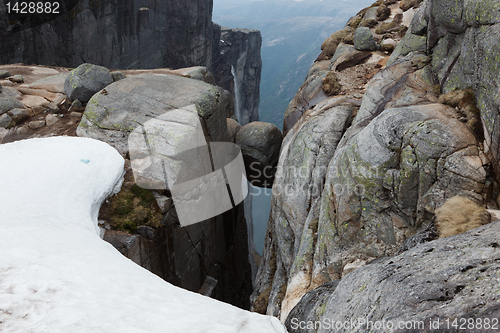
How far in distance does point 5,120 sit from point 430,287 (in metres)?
20.6

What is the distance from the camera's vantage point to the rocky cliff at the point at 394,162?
26.3 ft

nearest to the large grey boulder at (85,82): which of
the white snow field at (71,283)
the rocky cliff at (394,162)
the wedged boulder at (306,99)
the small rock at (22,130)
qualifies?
the small rock at (22,130)

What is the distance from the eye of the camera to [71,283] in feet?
22.3

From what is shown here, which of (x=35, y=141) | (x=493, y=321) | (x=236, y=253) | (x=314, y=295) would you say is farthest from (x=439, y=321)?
(x=236, y=253)

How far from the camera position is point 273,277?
16812 mm

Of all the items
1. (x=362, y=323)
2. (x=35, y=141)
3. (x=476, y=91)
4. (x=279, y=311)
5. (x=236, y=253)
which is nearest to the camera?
(x=362, y=323)

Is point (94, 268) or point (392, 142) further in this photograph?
point (392, 142)

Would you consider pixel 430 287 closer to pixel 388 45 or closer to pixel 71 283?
pixel 71 283

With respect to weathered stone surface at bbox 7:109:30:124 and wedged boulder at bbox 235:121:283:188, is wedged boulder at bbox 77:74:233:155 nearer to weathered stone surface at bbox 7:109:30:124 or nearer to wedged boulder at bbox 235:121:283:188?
wedged boulder at bbox 235:121:283:188

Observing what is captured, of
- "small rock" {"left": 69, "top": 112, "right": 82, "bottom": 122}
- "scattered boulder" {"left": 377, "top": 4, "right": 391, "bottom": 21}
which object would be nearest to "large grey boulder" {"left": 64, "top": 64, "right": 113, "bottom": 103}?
"small rock" {"left": 69, "top": 112, "right": 82, "bottom": 122}

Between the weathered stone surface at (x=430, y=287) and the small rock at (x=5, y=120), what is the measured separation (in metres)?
18.8

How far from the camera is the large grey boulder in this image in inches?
734

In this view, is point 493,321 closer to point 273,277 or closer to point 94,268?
point 94,268

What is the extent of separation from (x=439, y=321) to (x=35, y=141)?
1652cm
